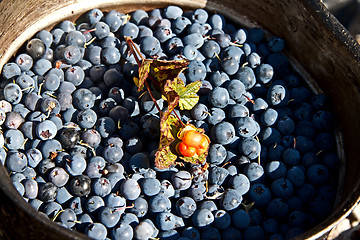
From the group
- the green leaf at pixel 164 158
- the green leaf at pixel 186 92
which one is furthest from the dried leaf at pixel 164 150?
the green leaf at pixel 186 92

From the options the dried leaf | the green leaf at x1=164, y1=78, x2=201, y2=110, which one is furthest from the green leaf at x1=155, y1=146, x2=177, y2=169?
the green leaf at x1=164, y1=78, x2=201, y2=110

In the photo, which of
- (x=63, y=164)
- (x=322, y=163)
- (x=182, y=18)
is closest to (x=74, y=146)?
(x=63, y=164)

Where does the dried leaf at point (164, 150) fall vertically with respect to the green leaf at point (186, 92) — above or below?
below

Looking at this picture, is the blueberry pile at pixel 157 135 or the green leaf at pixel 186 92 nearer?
the blueberry pile at pixel 157 135

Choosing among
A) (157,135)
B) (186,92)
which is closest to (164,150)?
(157,135)

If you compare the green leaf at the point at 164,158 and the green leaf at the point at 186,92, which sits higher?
the green leaf at the point at 186,92

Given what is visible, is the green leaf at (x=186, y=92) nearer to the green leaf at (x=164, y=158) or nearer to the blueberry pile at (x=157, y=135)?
the blueberry pile at (x=157, y=135)

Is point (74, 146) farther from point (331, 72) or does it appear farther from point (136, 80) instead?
point (331, 72)

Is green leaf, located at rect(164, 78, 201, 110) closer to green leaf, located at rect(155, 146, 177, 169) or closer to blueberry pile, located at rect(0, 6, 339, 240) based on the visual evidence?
blueberry pile, located at rect(0, 6, 339, 240)
